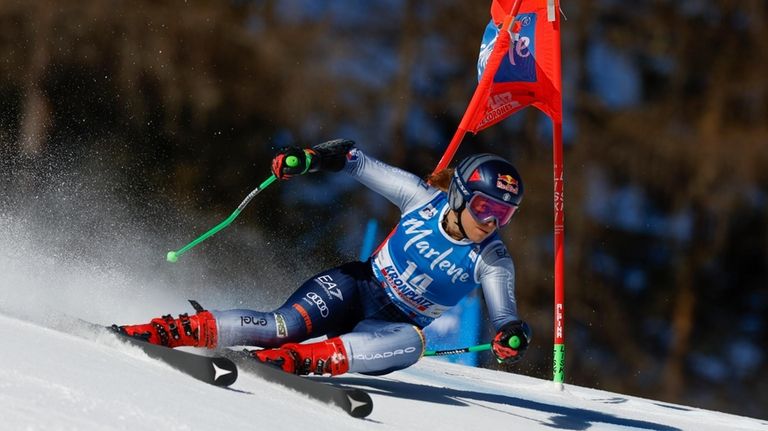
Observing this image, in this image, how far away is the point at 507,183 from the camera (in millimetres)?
3234

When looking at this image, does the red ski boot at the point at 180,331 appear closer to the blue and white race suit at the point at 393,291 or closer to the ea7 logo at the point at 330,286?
the blue and white race suit at the point at 393,291

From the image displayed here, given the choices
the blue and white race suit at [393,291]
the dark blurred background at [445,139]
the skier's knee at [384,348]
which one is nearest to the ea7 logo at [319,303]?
the blue and white race suit at [393,291]

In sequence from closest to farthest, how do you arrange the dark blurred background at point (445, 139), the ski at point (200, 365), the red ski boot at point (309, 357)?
the ski at point (200, 365) → the red ski boot at point (309, 357) → the dark blurred background at point (445, 139)

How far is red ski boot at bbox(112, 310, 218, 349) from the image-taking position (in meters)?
3.00

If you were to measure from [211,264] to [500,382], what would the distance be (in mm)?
4777

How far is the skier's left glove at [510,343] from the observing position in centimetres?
303

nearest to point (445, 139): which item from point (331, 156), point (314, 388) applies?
point (331, 156)

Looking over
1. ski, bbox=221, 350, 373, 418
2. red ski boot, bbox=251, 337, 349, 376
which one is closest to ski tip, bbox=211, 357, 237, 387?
ski, bbox=221, 350, 373, 418

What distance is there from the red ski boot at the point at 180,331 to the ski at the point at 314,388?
0.08 m

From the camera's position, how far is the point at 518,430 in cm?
295

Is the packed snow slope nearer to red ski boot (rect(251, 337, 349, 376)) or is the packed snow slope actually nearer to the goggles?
red ski boot (rect(251, 337, 349, 376))

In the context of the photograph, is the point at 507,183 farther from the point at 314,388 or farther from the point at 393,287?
the point at 314,388

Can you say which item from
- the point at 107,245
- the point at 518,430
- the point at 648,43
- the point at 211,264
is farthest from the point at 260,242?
the point at 518,430

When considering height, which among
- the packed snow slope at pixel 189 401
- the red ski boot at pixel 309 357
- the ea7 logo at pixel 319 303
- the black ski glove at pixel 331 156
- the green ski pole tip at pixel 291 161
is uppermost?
the black ski glove at pixel 331 156
